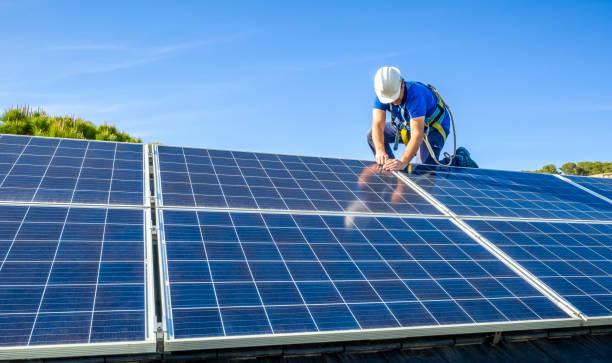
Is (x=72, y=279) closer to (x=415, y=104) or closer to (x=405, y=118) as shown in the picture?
(x=415, y=104)

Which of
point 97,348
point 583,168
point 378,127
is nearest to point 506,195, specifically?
point 378,127

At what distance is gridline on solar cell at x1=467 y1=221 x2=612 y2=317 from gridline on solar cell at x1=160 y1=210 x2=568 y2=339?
20.7 inches

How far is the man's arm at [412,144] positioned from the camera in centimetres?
1074

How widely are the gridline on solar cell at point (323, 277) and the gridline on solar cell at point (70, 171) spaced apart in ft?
3.76

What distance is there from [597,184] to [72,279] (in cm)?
1292

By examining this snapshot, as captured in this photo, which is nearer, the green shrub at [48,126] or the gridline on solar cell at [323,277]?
the gridline on solar cell at [323,277]

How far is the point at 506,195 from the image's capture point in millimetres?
10320

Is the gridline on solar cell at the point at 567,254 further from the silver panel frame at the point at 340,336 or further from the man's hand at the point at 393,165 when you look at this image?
the man's hand at the point at 393,165

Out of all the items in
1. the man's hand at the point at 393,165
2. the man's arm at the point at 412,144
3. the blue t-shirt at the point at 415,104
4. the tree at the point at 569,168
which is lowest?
the tree at the point at 569,168

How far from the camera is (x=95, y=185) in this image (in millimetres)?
7227

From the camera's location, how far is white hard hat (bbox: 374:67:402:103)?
11.2 metres

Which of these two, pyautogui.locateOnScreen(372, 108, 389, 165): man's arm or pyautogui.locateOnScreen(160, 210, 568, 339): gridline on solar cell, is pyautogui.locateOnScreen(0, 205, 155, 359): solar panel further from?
pyautogui.locateOnScreen(372, 108, 389, 165): man's arm

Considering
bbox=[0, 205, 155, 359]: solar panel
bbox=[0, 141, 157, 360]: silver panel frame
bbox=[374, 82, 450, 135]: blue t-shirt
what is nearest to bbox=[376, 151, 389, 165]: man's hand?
bbox=[374, 82, 450, 135]: blue t-shirt

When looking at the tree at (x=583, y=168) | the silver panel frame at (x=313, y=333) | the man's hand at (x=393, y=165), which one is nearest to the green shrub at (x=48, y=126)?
the man's hand at (x=393, y=165)
